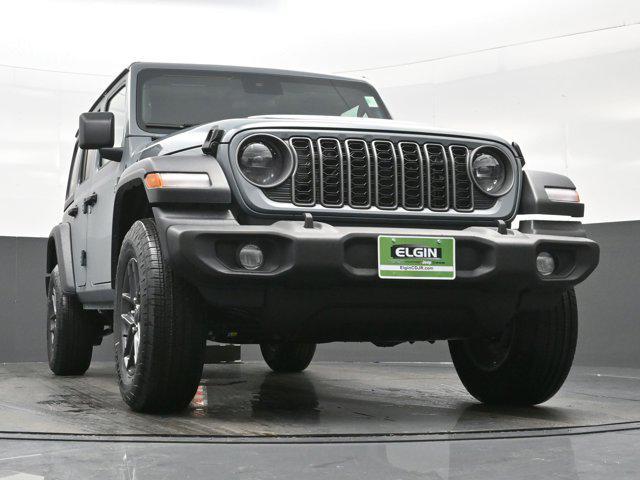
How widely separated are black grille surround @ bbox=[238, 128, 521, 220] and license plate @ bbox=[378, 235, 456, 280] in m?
0.26

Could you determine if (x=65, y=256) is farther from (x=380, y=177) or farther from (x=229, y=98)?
(x=380, y=177)

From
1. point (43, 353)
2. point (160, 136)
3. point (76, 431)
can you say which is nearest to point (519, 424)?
point (76, 431)

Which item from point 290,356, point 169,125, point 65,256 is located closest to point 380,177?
point 169,125

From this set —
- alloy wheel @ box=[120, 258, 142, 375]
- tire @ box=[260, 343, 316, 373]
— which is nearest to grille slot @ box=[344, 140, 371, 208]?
alloy wheel @ box=[120, 258, 142, 375]

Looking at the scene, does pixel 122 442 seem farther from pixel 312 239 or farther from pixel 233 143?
pixel 233 143

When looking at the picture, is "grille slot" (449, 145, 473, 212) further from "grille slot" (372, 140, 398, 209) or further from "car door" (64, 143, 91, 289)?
"car door" (64, 143, 91, 289)

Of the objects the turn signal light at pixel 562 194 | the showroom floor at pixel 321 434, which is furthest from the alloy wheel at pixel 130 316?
the turn signal light at pixel 562 194

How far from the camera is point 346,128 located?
4789 millimetres

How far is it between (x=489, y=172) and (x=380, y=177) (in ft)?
2.05

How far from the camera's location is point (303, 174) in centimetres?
468

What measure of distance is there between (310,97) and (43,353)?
507 centimetres

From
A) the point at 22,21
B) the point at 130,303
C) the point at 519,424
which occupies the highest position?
the point at 22,21

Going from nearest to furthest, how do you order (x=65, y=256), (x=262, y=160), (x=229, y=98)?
1. (x=262, y=160)
2. (x=229, y=98)
3. (x=65, y=256)

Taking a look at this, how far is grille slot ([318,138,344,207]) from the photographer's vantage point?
15.4 feet
